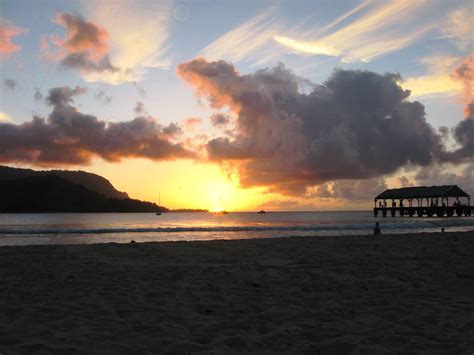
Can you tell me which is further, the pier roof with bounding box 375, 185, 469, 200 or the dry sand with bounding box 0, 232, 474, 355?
the pier roof with bounding box 375, 185, 469, 200

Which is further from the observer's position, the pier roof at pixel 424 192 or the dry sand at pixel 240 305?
the pier roof at pixel 424 192

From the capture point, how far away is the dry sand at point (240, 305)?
18.0ft

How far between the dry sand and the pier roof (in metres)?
77.4

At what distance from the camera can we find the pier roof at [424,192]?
82000mm

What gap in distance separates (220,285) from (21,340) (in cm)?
443

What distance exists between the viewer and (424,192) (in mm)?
87500

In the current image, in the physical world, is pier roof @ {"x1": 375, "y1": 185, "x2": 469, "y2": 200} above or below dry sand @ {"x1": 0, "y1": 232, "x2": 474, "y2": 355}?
above

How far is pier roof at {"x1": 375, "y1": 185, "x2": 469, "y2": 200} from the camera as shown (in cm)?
8200

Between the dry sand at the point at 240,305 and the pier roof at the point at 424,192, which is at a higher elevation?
the pier roof at the point at 424,192

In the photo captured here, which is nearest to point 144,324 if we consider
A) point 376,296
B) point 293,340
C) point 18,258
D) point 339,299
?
point 293,340

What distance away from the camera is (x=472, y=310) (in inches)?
275

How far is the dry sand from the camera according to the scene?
18.0 ft

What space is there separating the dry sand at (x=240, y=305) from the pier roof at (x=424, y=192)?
254ft

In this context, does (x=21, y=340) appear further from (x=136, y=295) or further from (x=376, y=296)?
(x=376, y=296)
